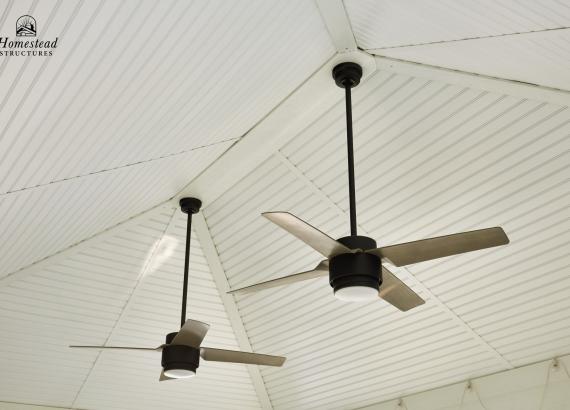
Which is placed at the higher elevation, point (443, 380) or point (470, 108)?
point (470, 108)

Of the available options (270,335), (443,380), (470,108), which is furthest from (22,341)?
(470,108)

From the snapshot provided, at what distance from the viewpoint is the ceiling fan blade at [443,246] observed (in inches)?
126

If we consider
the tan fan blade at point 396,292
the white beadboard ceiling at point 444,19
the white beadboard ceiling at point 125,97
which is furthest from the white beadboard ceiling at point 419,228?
the tan fan blade at point 396,292

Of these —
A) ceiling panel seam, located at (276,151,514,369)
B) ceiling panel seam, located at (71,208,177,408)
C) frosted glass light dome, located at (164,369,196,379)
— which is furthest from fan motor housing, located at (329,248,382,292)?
ceiling panel seam, located at (71,208,177,408)

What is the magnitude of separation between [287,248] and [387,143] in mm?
1672

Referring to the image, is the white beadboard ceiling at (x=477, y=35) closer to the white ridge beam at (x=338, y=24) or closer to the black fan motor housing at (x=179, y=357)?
the white ridge beam at (x=338, y=24)

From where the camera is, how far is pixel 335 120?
17.4 ft

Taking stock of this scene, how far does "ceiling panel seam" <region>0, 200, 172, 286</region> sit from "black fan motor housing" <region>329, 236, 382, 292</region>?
110 inches

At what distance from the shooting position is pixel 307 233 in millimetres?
3373

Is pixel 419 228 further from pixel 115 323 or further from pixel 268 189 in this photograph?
pixel 115 323

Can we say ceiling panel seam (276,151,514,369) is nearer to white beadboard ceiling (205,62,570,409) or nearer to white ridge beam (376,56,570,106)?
white beadboard ceiling (205,62,570,409)

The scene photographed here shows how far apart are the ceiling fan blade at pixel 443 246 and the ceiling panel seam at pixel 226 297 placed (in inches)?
115

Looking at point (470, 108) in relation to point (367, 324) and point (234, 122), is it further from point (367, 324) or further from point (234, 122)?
point (367, 324)

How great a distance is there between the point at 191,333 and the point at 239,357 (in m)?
0.58
